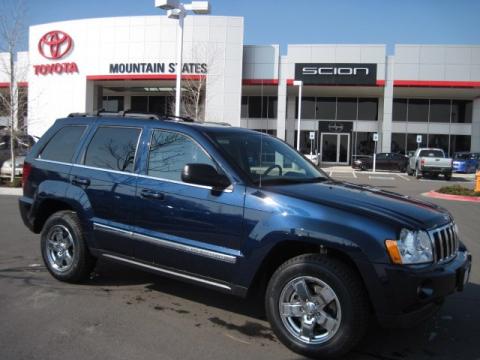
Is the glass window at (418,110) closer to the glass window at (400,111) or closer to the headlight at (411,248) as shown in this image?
the glass window at (400,111)

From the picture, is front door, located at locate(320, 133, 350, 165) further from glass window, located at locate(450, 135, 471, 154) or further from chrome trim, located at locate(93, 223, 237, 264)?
chrome trim, located at locate(93, 223, 237, 264)

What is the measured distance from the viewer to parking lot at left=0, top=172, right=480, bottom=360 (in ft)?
13.1

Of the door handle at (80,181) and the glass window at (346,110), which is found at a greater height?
the glass window at (346,110)

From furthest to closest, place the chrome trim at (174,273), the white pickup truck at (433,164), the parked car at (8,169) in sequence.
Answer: the white pickup truck at (433,164), the parked car at (8,169), the chrome trim at (174,273)

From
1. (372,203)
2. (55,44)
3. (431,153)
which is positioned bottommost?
(372,203)

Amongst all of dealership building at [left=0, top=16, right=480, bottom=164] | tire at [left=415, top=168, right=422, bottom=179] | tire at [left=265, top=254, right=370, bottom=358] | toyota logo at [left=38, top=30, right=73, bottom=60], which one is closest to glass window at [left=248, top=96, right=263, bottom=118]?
dealership building at [left=0, top=16, right=480, bottom=164]

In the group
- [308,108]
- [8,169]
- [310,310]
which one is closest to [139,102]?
[308,108]

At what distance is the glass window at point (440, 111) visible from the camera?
4047cm

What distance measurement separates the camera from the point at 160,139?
4.95 meters

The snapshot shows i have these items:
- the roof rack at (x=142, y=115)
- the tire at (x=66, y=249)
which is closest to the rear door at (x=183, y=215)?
the roof rack at (x=142, y=115)

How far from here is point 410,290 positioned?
358cm

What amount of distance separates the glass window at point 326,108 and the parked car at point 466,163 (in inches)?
406

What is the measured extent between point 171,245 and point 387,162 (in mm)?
31847

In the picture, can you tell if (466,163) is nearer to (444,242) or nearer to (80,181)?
(444,242)
